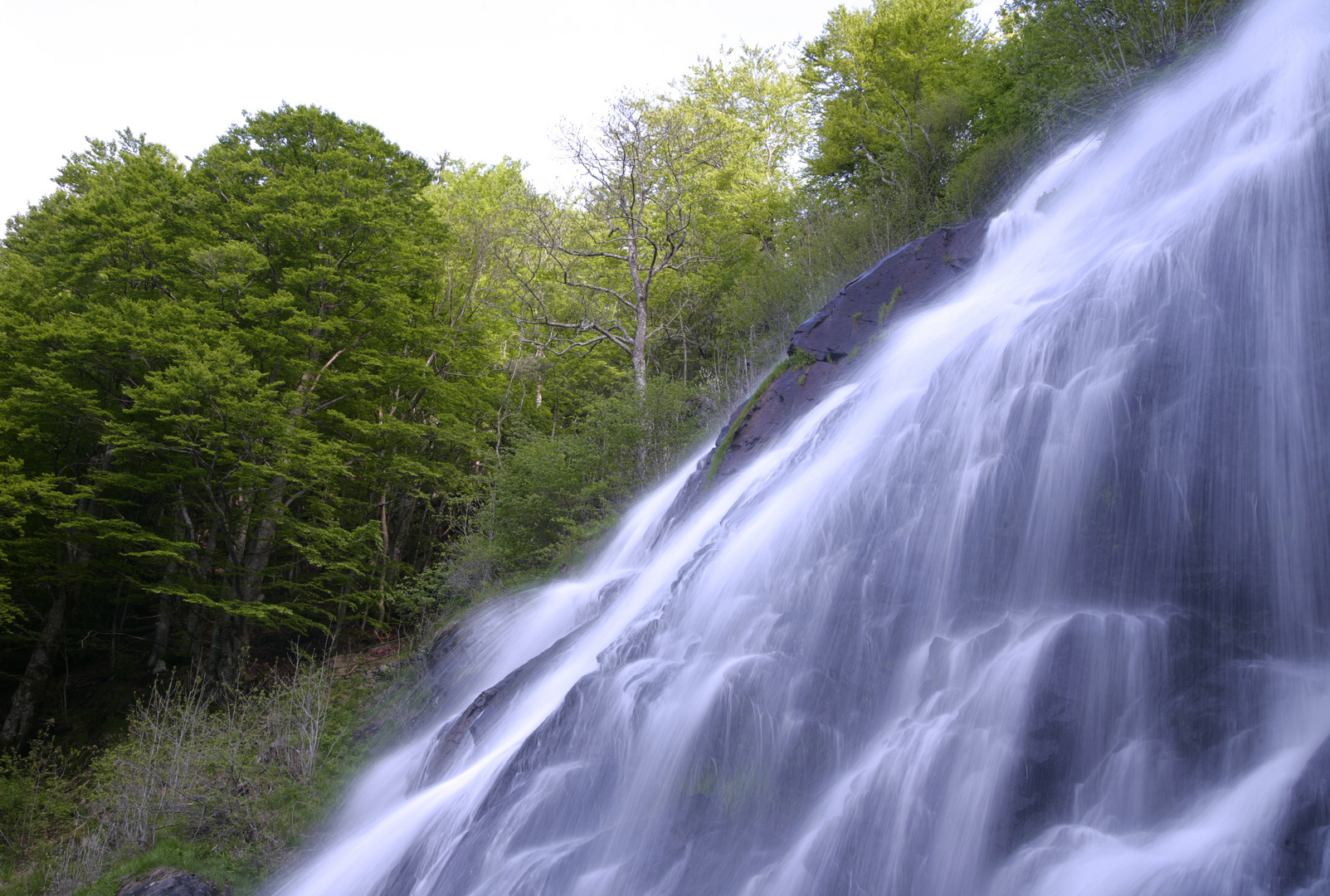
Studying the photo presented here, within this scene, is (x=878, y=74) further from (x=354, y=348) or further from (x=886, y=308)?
(x=354, y=348)

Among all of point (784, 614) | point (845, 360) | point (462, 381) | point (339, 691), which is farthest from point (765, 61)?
point (784, 614)

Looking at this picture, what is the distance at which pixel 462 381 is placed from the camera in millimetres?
21781

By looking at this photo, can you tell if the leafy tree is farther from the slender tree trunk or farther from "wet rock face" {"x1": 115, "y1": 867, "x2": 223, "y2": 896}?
the slender tree trunk

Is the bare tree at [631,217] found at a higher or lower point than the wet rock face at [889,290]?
higher

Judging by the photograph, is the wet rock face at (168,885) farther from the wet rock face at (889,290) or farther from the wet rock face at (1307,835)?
the wet rock face at (889,290)

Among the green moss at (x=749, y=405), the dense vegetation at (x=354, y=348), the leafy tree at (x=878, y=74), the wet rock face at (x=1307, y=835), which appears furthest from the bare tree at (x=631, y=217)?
the wet rock face at (x=1307, y=835)

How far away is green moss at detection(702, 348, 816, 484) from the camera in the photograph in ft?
37.8

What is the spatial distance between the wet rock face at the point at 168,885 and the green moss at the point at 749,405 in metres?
7.36

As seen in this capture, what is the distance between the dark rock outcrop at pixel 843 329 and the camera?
37.1 ft

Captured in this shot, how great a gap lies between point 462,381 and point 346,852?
15.4 metres

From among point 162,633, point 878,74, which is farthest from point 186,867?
point 878,74

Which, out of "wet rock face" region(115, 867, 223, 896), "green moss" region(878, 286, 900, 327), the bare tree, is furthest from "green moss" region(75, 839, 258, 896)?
the bare tree

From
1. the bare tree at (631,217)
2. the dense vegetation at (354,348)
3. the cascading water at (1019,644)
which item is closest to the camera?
the cascading water at (1019,644)

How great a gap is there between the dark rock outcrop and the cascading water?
2.44 metres
